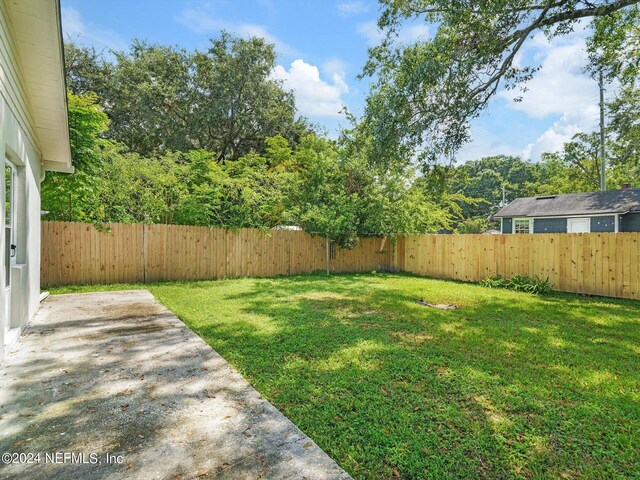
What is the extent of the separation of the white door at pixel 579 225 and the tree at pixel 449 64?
11.5 metres

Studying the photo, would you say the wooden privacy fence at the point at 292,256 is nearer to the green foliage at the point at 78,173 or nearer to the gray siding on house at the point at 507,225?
the green foliage at the point at 78,173

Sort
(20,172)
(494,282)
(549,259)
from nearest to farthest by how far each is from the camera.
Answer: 1. (20,172)
2. (549,259)
3. (494,282)

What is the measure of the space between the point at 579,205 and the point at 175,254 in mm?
18075

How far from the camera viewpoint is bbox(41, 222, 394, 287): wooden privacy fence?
7902 millimetres

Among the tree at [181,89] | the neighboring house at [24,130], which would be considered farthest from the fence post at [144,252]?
the tree at [181,89]

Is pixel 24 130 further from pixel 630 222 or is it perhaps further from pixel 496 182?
pixel 496 182

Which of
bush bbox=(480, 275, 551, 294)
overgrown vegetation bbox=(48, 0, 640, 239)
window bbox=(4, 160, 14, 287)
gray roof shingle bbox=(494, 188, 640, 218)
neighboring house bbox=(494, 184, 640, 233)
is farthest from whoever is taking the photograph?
gray roof shingle bbox=(494, 188, 640, 218)

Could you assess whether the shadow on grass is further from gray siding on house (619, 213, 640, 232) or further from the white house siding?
gray siding on house (619, 213, 640, 232)

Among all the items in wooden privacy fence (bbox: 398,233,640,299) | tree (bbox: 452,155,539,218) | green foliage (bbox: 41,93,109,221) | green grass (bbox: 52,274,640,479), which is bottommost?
green grass (bbox: 52,274,640,479)

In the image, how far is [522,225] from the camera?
1872 cm

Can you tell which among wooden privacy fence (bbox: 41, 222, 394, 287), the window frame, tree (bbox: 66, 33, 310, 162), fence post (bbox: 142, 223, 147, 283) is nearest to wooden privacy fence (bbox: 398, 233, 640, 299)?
wooden privacy fence (bbox: 41, 222, 394, 287)

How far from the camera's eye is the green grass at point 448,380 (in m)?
1.98

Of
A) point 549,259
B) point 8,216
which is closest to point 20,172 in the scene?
point 8,216

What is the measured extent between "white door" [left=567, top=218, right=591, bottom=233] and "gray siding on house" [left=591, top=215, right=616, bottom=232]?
19cm
